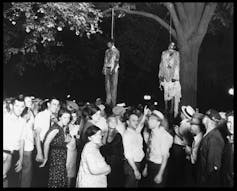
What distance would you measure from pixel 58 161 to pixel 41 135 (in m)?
0.88

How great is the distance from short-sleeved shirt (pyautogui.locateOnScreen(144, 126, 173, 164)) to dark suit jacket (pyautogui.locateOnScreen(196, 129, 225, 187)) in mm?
573

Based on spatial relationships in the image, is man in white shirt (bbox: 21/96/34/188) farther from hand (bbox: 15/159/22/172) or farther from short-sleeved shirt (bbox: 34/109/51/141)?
short-sleeved shirt (bbox: 34/109/51/141)

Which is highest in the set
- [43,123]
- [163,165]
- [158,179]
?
[43,123]

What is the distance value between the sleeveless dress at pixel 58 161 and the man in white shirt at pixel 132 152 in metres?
1.06

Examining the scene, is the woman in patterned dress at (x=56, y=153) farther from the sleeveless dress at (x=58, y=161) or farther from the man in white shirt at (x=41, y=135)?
the man in white shirt at (x=41, y=135)

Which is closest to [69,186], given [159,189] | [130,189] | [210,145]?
[130,189]

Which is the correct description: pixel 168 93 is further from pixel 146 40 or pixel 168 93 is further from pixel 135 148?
pixel 146 40

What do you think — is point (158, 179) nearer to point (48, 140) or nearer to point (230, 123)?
point (230, 123)

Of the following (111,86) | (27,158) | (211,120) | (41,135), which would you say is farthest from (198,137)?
(111,86)

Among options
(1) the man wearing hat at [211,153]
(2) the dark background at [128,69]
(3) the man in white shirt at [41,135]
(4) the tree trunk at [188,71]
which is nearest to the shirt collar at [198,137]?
(1) the man wearing hat at [211,153]

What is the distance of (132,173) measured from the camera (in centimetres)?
805

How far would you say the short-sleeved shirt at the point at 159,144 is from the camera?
7957 mm

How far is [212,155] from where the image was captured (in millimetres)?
7773

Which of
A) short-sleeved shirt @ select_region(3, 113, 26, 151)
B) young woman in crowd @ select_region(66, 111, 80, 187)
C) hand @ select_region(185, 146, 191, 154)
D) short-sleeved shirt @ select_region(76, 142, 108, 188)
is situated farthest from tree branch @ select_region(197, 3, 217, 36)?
short-sleeved shirt @ select_region(76, 142, 108, 188)
